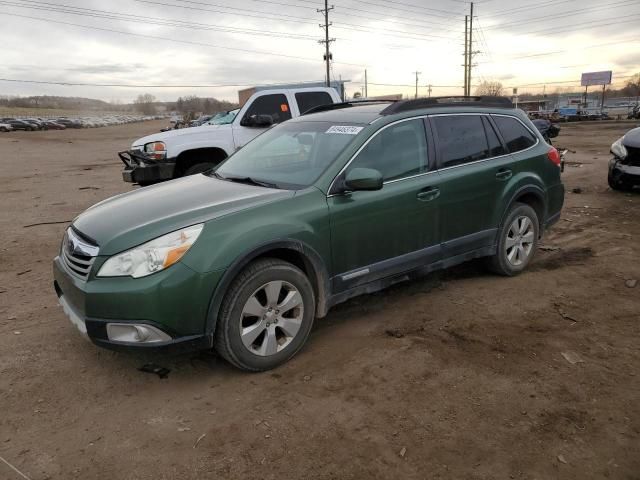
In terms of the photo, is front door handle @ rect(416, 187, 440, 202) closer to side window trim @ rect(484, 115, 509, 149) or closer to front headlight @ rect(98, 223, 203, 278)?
side window trim @ rect(484, 115, 509, 149)

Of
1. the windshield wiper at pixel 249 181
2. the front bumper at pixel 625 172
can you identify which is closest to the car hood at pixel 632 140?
the front bumper at pixel 625 172

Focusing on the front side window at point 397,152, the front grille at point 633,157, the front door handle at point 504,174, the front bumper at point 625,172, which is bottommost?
the front bumper at point 625,172

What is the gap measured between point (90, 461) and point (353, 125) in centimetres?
292

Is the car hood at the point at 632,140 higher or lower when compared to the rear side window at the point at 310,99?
lower

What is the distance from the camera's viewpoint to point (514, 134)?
5109mm

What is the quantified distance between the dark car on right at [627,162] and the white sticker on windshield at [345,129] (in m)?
7.18

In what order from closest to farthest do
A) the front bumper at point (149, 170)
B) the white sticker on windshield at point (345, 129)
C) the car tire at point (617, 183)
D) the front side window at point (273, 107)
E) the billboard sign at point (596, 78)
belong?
1. the white sticker on windshield at point (345, 129)
2. the front bumper at point (149, 170)
3. the front side window at point (273, 107)
4. the car tire at point (617, 183)
5. the billboard sign at point (596, 78)

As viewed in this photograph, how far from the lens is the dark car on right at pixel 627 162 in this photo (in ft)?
29.4

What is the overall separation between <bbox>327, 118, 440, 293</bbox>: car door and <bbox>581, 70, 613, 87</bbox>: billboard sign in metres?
101

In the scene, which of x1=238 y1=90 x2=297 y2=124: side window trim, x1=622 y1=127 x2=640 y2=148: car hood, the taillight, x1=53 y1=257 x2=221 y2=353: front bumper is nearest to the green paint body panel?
x1=53 y1=257 x2=221 y2=353: front bumper

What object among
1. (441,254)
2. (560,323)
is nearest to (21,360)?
(441,254)

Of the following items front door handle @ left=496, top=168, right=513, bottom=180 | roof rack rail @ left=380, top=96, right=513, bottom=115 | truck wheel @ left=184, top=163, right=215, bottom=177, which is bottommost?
truck wheel @ left=184, top=163, right=215, bottom=177

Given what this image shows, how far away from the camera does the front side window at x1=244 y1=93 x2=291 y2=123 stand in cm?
923

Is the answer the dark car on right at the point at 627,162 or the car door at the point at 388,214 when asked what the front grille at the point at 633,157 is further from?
the car door at the point at 388,214
